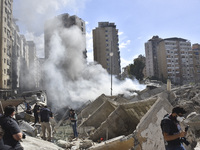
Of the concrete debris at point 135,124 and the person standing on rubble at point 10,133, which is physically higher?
the person standing on rubble at point 10,133

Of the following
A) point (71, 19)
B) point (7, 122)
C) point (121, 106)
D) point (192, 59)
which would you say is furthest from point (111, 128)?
point (192, 59)

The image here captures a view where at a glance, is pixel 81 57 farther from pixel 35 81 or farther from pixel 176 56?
pixel 176 56

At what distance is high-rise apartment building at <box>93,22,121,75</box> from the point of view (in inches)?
2201

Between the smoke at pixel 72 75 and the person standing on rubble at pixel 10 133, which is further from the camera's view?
the smoke at pixel 72 75

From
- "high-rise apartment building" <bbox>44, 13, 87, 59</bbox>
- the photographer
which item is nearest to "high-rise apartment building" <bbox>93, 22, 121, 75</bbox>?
"high-rise apartment building" <bbox>44, 13, 87, 59</bbox>

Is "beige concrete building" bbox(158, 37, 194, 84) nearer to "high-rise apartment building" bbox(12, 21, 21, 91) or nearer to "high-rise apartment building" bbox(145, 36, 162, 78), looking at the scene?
"high-rise apartment building" bbox(145, 36, 162, 78)

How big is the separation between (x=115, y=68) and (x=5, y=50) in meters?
31.1

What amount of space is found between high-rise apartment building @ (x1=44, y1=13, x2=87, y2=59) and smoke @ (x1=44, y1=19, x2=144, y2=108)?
0.98m

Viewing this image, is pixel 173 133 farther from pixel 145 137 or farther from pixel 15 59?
pixel 15 59

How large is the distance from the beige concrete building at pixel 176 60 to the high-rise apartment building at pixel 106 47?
53.4 feet

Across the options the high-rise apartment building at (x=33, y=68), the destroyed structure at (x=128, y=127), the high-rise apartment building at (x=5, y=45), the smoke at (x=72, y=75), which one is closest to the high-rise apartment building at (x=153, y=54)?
the smoke at (x=72, y=75)

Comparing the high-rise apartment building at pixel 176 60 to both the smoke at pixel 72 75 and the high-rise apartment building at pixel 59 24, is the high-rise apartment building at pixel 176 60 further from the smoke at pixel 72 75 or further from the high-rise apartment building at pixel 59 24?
the high-rise apartment building at pixel 59 24

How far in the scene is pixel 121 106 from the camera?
6.97 m

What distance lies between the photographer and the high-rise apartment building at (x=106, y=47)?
183 ft
